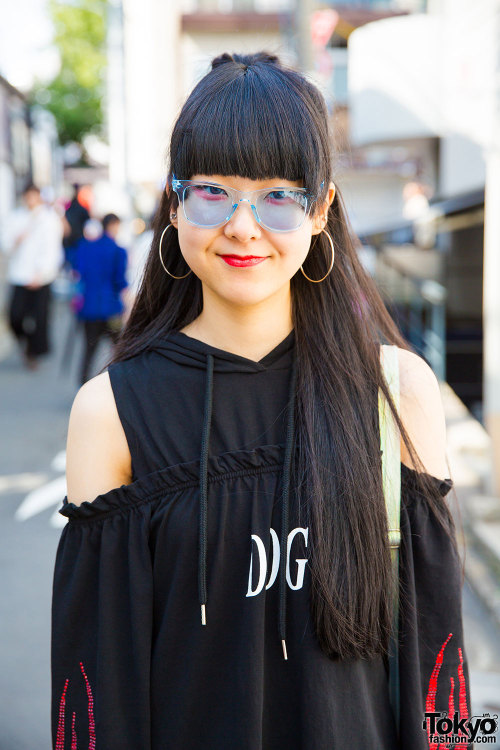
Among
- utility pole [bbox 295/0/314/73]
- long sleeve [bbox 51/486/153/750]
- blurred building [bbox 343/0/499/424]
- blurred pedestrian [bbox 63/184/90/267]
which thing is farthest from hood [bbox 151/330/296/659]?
blurred pedestrian [bbox 63/184/90/267]

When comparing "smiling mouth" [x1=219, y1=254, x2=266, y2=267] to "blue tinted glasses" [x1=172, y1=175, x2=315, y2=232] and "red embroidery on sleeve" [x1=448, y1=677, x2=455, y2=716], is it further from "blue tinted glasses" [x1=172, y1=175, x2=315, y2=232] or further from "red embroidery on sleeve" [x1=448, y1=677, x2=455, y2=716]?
"red embroidery on sleeve" [x1=448, y1=677, x2=455, y2=716]

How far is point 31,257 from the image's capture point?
32.3 feet

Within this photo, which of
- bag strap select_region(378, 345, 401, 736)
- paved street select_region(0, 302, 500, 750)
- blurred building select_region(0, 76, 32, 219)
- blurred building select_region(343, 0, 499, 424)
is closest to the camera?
bag strap select_region(378, 345, 401, 736)

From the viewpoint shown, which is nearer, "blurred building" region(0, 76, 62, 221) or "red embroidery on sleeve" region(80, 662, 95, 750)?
"red embroidery on sleeve" region(80, 662, 95, 750)

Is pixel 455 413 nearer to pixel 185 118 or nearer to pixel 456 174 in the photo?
pixel 185 118

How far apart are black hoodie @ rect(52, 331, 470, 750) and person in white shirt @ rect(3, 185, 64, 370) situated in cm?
860

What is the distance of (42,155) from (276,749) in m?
25.3

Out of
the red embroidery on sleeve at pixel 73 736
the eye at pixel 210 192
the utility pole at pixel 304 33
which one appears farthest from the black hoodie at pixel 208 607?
the utility pole at pixel 304 33

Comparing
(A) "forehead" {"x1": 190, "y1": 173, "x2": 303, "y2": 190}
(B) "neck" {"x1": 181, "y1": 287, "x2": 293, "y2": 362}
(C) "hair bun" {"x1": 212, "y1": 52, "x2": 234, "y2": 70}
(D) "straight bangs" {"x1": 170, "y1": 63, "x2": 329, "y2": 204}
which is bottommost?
(B) "neck" {"x1": 181, "y1": 287, "x2": 293, "y2": 362}

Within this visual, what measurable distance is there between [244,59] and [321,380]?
2.06 ft

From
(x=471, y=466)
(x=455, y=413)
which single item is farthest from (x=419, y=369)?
(x=455, y=413)

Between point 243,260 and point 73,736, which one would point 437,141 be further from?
point 73,736

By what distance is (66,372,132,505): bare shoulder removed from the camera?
1.58 meters

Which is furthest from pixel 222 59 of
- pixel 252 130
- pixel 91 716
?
pixel 91 716
